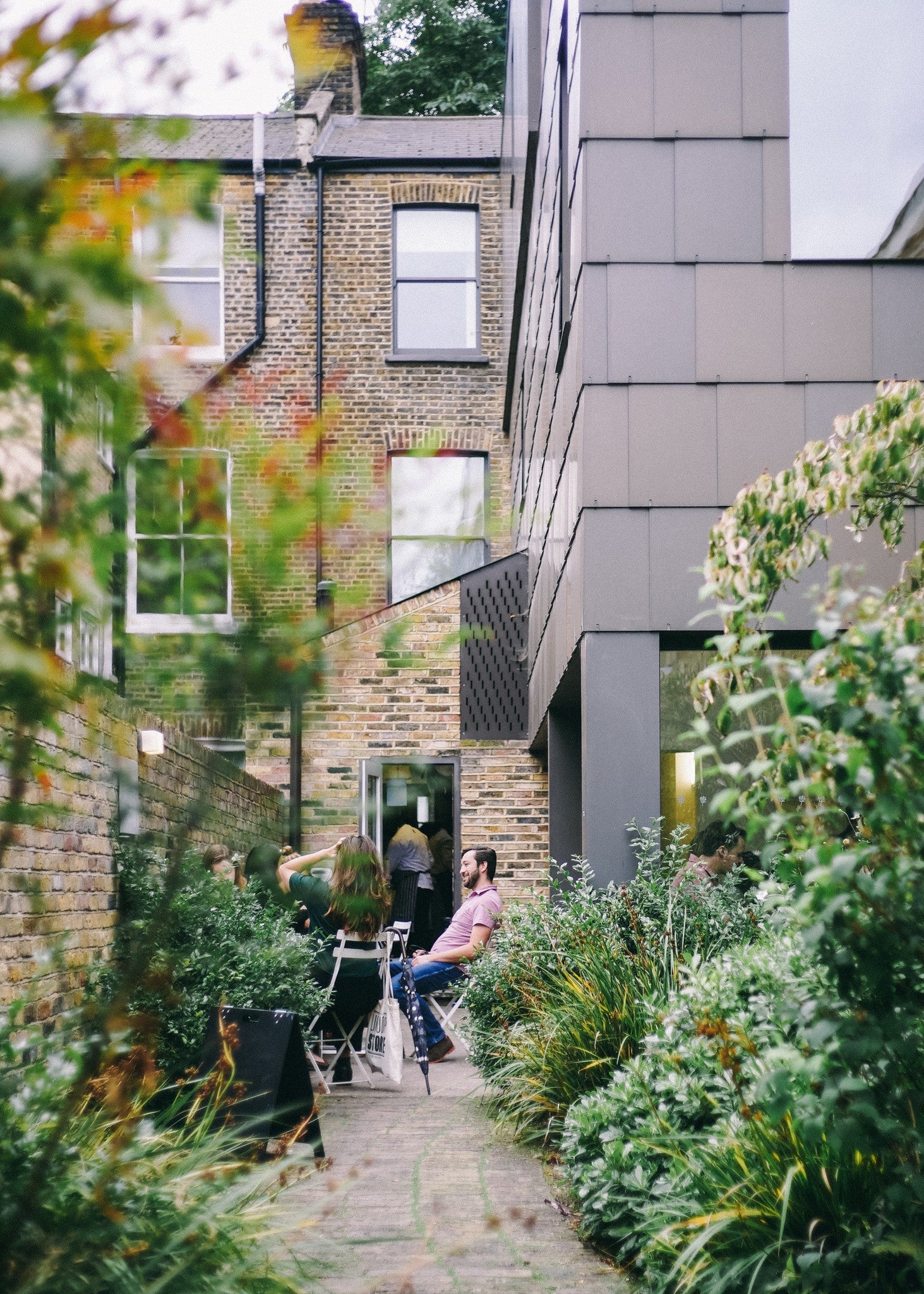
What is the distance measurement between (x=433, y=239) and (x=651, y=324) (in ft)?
33.8

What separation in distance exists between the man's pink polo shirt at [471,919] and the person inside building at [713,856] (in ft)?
6.61

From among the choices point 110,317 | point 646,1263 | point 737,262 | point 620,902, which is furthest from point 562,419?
point 110,317

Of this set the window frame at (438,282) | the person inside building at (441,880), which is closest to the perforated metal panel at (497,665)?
the person inside building at (441,880)

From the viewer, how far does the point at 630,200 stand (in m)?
6.48

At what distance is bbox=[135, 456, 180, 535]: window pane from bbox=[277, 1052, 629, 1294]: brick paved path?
1.51 meters

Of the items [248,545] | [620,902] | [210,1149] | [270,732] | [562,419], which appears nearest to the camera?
[248,545]

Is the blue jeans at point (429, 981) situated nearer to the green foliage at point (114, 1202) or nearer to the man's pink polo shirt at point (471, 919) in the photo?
the man's pink polo shirt at point (471, 919)

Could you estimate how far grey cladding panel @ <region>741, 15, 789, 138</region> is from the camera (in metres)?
6.43

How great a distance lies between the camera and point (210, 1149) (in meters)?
3.07

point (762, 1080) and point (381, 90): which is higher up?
point (381, 90)

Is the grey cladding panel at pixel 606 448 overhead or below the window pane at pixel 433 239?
below

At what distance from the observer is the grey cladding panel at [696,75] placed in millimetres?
6457

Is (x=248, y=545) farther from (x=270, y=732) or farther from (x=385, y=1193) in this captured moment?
(x=385, y=1193)

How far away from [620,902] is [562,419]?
10.7ft
